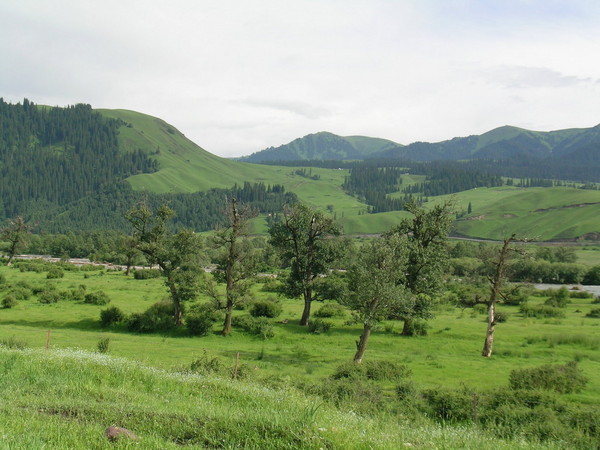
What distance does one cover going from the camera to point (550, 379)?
89.4ft

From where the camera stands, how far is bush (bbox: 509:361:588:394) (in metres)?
26.8

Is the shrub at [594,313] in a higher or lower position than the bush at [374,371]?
lower

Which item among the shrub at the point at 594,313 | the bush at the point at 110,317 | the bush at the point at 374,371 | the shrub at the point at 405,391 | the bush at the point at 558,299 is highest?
the shrub at the point at 405,391

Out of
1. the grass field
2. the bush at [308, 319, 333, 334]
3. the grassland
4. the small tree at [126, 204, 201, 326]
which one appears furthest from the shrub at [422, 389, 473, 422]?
the small tree at [126, 204, 201, 326]

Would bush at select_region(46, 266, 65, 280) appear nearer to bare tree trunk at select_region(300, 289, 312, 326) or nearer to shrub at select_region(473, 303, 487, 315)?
bare tree trunk at select_region(300, 289, 312, 326)

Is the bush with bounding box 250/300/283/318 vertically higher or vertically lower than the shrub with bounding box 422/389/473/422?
lower

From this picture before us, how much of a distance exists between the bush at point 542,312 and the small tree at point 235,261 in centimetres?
4289

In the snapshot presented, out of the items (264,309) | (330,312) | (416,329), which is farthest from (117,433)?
(330,312)

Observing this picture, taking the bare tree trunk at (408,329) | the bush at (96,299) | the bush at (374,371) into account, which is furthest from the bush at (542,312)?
the bush at (96,299)

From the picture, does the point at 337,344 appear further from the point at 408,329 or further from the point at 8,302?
the point at 8,302

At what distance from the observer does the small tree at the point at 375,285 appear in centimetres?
3509

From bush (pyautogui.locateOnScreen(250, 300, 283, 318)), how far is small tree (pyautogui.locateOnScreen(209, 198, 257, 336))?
799 centimetres

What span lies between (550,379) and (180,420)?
85.6ft

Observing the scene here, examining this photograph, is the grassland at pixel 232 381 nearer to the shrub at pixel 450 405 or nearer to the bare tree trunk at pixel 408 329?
the bare tree trunk at pixel 408 329
